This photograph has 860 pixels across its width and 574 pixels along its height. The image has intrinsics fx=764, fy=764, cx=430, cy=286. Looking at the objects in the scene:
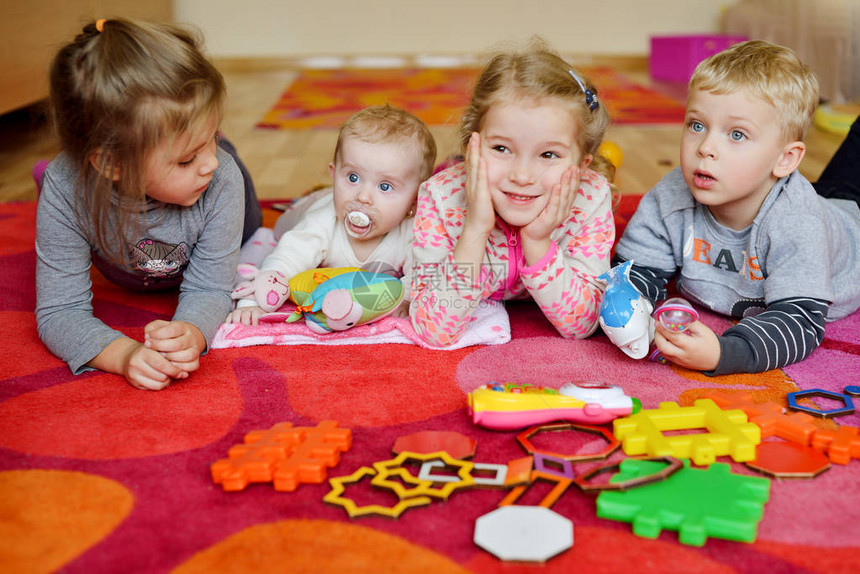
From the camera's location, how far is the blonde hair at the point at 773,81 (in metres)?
1.03

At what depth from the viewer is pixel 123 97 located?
900 mm

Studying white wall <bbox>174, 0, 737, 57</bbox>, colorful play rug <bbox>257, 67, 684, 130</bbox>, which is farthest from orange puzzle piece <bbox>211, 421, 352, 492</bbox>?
white wall <bbox>174, 0, 737, 57</bbox>

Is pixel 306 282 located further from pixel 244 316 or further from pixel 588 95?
pixel 588 95

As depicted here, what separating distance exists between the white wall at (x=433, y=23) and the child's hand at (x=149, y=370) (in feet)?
10.4

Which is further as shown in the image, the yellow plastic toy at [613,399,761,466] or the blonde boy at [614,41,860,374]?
the blonde boy at [614,41,860,374]

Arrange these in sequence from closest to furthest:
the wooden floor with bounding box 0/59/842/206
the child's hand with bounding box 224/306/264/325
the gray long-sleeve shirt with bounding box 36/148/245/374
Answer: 1. the gray long-sleeve shirt with bounding box 36/148/245/374
2. the child's hand with bounding box 224/306/264/325
3. the wooden floor with bounding box 0/59/842/206

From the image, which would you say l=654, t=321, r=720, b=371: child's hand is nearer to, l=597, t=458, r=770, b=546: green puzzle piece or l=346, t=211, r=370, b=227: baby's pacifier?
l=597, t=458, r=770, b=546: green puzzle piece

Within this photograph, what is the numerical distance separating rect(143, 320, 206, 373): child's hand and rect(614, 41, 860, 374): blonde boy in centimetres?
59

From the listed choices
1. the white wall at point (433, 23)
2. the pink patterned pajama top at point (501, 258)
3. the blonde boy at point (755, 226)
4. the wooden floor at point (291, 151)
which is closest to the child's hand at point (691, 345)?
the blonde boy at point (755, 226)

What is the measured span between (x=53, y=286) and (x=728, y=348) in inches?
35.0

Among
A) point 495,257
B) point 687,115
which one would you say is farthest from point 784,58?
point 495,257

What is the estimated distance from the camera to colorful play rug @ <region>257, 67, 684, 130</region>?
8.88ft

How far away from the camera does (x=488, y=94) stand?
1.00 m

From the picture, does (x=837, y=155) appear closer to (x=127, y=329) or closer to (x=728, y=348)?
(x=728, y=348)
